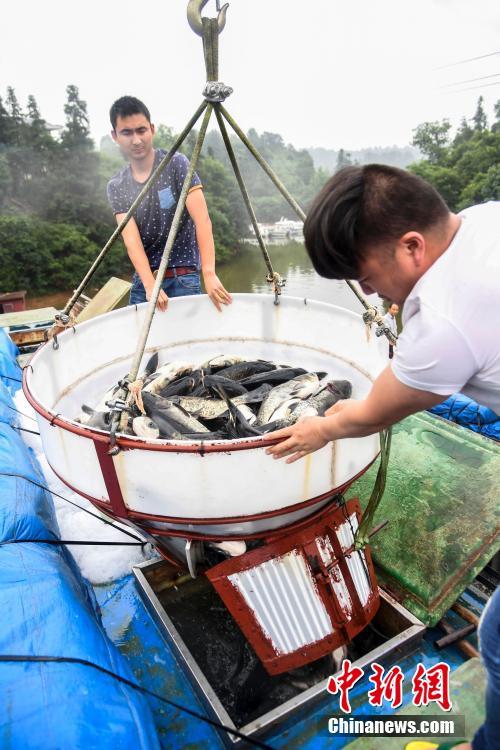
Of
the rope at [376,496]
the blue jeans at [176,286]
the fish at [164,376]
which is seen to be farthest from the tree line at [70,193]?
the rope at [376,496]

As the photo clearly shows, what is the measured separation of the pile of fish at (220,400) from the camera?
261 centimetres

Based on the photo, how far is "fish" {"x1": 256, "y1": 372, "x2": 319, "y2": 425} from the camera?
2.91 m

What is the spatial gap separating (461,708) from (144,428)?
215 cm

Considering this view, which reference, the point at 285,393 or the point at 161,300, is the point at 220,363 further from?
the point at 285,393

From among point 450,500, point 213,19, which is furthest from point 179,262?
point 450,500

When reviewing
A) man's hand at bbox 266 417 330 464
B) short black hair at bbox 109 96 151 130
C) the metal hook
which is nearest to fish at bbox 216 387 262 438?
man's hand at bbox 266 417 330 464

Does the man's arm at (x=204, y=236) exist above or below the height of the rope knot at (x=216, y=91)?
below

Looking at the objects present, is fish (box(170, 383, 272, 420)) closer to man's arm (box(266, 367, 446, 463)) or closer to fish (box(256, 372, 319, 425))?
fish (box(256, 372, 319, 425))

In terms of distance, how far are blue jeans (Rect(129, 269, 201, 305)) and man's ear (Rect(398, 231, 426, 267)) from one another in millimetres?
3289

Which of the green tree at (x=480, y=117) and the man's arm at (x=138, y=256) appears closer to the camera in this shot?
the man's arm at (x=138, y=256)

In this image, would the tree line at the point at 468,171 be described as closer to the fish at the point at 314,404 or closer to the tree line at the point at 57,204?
the tree line at the point at 57,204

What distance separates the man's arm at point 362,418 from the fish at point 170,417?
0.86m

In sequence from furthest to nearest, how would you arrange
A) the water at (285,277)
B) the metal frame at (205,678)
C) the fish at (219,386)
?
the water at (285,277), the fish at (219,386), the metal frame at (205,678)

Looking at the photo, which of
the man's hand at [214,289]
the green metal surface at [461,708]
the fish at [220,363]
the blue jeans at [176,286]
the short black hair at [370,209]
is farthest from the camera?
the blue jeans at [176,286]
